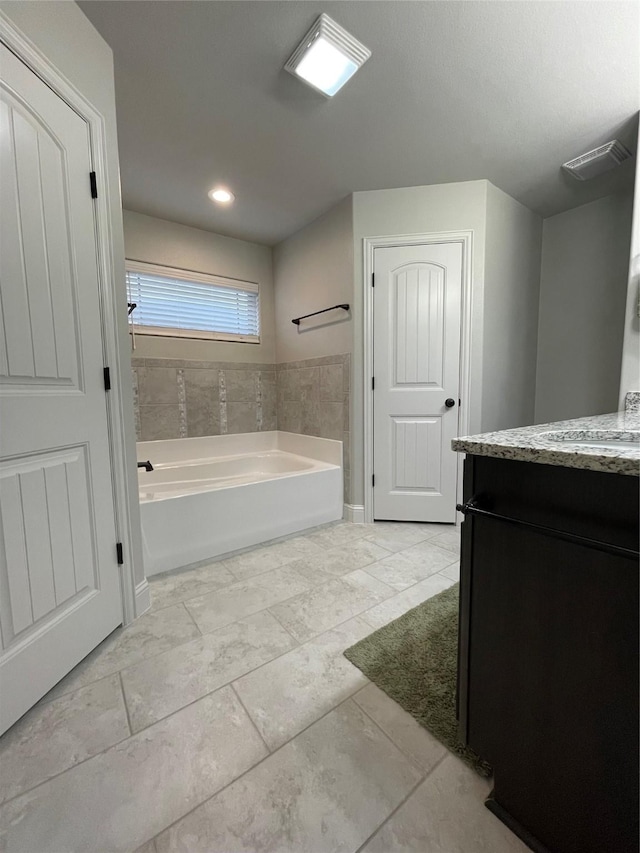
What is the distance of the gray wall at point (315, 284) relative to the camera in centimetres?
264

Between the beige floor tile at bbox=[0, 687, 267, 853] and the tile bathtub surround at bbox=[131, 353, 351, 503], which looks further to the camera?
the tile bathtub surround at bbox=[131, 353, 351, 503]

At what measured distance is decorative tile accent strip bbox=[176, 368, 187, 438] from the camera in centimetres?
297

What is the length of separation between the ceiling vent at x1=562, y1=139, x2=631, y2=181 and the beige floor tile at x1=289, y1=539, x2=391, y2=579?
2716 millimetres

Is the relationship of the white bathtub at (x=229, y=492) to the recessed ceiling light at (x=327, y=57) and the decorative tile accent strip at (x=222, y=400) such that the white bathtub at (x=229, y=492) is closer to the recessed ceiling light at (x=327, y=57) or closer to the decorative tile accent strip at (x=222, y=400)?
the decorative tile accent strip at (x=222, y=400)

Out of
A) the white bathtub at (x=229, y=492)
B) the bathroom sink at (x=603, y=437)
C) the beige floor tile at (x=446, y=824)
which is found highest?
the bathroom sink at (x=603, y=437)

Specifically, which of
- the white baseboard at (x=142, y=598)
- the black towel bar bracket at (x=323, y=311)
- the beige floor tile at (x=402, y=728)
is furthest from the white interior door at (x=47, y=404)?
the black towel bar bracket at (x=323, y=311)

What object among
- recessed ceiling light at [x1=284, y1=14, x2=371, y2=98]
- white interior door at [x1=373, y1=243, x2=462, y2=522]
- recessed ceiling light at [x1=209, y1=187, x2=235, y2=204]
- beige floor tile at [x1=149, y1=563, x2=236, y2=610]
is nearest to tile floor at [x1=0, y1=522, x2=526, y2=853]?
beige floor tile at [x1=149, y1=563, x2=236, y2=610]

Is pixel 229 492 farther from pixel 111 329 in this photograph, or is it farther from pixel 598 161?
pixel 598 161

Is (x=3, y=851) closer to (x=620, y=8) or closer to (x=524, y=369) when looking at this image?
(x=620, y=8)

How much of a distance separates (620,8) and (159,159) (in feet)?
7.35

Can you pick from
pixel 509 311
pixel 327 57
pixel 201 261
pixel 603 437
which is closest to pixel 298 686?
pixel 603 437

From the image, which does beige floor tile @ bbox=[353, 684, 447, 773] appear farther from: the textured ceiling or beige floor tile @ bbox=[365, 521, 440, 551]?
the textured ceiling

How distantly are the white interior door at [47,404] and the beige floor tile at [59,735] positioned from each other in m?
0.06

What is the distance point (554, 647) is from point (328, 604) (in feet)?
3.67
